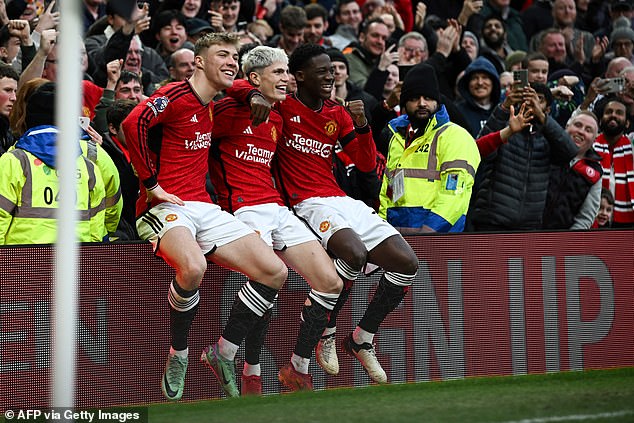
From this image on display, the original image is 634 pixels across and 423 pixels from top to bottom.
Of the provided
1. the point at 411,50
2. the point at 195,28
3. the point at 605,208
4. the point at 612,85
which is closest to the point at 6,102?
the point at 195,28

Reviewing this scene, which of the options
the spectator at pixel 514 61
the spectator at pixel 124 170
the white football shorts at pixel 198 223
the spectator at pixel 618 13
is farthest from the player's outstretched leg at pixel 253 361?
the spectator at pixel 618 13

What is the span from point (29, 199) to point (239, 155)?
1459 mm

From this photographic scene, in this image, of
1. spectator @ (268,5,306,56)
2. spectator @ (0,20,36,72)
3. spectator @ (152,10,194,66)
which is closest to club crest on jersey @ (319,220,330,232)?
spectator @ (0,20,36,72)

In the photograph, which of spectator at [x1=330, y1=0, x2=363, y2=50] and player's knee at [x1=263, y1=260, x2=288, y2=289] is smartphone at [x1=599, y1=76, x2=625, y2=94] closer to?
spectator at [x1=330, y1=0, x2=363, y2=50]

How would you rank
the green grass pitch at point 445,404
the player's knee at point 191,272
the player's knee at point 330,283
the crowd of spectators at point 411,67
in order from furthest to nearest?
the crowd of spectators at point 411,67 < the player's knee at point 330,283 < the player's knee at point 191,272 < the green grass pitch at point 445,404

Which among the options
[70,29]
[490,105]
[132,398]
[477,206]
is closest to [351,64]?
[490,105]

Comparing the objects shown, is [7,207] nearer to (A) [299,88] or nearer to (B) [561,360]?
(A) [299,88]

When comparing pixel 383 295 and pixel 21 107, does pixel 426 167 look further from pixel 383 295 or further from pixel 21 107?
pixel 21 107

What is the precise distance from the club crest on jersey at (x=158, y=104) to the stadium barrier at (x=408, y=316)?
3.06 ft

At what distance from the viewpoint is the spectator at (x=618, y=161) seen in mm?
11047

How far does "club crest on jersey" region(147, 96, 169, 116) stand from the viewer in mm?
7344

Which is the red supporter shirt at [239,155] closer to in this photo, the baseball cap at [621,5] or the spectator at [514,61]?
the spectator at [514,61]

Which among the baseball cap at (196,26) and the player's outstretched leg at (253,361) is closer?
the player's outstretched leg at (253,361)

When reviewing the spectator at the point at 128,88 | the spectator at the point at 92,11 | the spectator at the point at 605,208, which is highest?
the spectator at the point at 92,11
